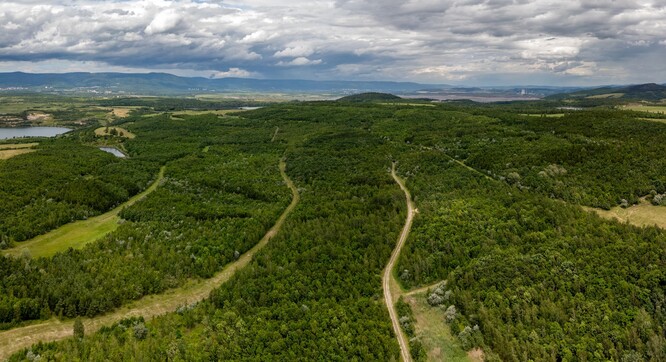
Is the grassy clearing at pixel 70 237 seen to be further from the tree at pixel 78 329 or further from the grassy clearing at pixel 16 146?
the grassy clearing at pixel 16 146

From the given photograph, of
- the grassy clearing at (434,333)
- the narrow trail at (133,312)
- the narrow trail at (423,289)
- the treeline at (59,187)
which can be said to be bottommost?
the grassy clearing at (434,333)

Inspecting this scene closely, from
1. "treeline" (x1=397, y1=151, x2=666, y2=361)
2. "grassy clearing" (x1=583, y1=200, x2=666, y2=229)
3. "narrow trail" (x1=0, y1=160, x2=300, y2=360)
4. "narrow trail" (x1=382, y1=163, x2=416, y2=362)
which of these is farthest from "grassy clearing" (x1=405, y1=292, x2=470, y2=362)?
"grassy clearing" (x1=583, y1=200, x2=666, y2=229)

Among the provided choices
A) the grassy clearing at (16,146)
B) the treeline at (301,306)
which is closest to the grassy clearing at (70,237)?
the treeline at (301,306)

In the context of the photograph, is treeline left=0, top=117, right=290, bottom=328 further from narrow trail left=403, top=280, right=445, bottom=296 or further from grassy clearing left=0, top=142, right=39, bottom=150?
Result: grassy clearing left=0, top=142, right=39, bottom=150

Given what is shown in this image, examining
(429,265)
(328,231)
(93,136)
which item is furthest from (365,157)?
(93,136)

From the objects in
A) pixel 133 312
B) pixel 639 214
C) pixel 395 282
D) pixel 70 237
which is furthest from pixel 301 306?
pixel 639 214

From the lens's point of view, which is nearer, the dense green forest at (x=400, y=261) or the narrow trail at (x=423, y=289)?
the dense green forest at (x=400, y=261)
